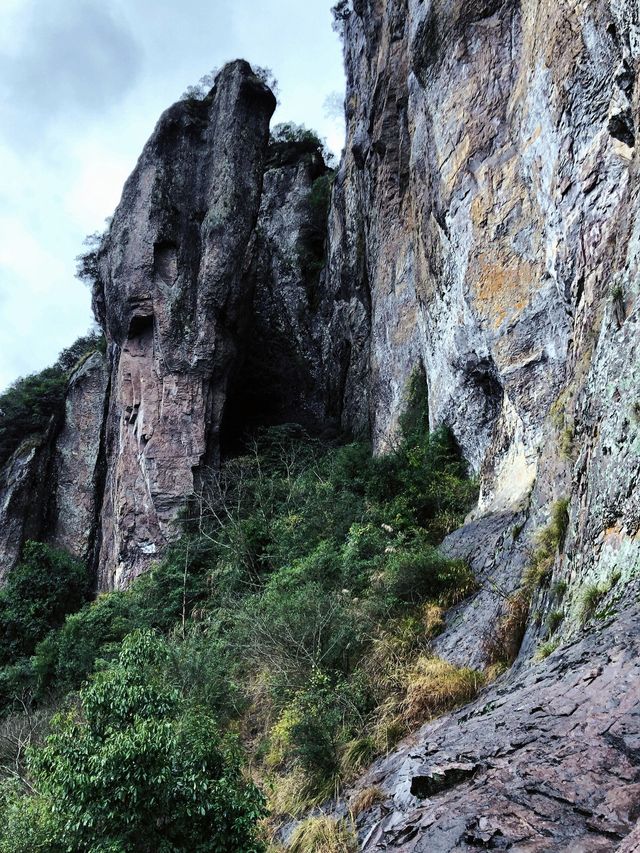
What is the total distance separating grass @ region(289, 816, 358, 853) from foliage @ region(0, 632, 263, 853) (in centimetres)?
52

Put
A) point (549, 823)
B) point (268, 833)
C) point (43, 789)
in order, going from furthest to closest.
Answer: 1. point (268, 833)
2. point (43, 789)
3. point (549, 823)

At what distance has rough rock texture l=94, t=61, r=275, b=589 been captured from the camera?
19719 millimetres

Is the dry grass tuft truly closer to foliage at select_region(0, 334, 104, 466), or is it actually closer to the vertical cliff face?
the vertical cliff face

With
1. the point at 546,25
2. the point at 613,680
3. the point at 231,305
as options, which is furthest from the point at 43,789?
the point at 231,305

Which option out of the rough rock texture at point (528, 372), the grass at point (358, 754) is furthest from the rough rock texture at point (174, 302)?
the grass at point (358, 754)

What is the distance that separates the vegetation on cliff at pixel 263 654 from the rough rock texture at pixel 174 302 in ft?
6.38

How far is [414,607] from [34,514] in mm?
19388

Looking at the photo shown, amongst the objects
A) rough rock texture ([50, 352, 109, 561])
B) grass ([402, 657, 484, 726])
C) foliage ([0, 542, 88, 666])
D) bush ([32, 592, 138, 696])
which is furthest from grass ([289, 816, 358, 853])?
rough rock texture ([50, 352, 109, 561])

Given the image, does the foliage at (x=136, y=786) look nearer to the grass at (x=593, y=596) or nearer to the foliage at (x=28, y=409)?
the grass at (x=593, y=596)

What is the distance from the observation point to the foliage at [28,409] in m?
25.8

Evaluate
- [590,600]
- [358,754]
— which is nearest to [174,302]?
[358,754]

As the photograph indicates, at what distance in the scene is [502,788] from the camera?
3.39m

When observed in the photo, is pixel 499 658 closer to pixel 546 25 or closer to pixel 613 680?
pixel 613 680

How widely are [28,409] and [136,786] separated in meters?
24.2
